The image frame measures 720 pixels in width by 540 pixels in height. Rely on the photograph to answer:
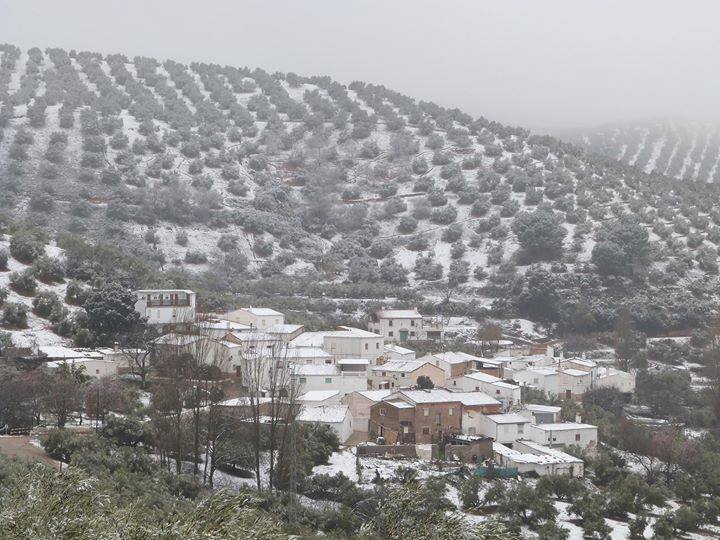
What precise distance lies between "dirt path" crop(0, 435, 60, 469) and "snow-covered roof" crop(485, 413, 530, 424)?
52.9ft

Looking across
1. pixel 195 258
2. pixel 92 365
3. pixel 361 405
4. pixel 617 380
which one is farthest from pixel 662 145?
pixel 92 365

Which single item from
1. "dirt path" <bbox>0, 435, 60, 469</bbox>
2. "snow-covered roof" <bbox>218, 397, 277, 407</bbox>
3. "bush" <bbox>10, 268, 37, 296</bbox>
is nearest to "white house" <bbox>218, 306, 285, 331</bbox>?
"bush" <bbox>10, 268, 37, 296</bbox>

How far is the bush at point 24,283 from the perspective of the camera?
42.2 m

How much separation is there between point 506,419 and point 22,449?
17.2 metres

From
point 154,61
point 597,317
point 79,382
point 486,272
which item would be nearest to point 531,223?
point 486,272

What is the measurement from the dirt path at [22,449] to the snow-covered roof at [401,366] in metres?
16.8

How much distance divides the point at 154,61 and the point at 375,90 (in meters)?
31.0

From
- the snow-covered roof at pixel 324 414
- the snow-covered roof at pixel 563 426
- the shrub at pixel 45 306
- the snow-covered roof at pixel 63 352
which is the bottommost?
the snow-covered roof at pixel 563 426

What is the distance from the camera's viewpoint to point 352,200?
3231 inches

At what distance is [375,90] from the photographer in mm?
112375

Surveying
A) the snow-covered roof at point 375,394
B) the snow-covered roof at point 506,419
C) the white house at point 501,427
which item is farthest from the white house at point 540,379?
the snow-covered roof at point 375,394

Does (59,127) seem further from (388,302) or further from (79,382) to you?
(79,382)

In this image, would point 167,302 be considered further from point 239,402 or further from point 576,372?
point 576,372

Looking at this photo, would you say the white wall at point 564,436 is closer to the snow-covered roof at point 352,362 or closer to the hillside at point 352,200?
the snow-covered roof at point 352,362
